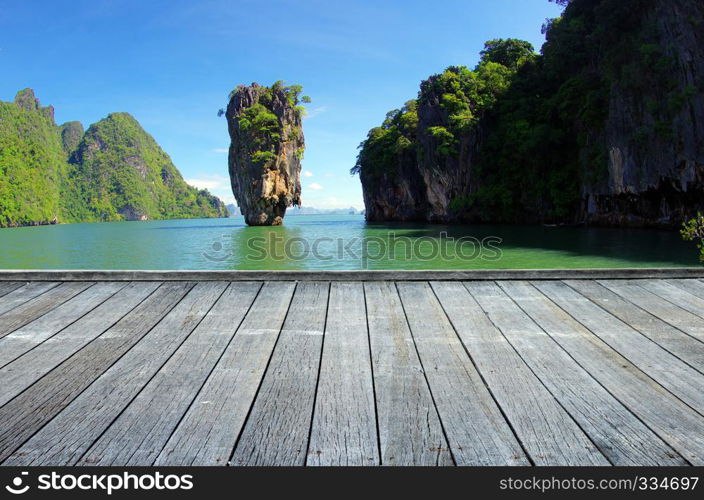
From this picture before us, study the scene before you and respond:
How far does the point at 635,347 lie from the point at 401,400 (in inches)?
44.0

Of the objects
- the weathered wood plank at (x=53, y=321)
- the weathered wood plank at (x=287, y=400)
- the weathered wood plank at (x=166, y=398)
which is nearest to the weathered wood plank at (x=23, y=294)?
the weathered wood plank at (x=53, y=321)

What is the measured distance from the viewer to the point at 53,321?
231cm

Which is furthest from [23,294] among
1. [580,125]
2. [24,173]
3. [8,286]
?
[24,173]

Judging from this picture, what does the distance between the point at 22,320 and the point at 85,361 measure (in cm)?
74

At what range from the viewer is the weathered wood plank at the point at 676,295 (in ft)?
8.04

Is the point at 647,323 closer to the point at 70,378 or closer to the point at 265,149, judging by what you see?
the point at 70,378

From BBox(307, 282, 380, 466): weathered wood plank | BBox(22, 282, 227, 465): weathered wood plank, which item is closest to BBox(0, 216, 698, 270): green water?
BBox(307, 282, 380, 466): weathered wood plank

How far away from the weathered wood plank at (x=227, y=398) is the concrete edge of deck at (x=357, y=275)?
1.68 ft

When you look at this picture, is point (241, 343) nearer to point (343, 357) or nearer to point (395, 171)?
point (343, 357)

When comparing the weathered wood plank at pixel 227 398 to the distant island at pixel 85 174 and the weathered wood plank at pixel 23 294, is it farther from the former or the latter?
the distant island at pixel 85 174
